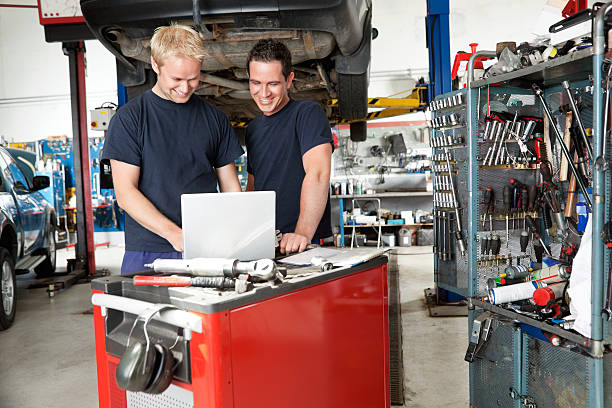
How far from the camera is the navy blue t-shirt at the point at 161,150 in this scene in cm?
160

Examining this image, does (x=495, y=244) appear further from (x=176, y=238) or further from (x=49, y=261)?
(x=49, y=261)

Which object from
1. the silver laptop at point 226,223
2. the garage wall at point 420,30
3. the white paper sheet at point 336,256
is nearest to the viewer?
the silver laptop at point 226,223

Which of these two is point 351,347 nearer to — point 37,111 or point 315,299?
point 315,299

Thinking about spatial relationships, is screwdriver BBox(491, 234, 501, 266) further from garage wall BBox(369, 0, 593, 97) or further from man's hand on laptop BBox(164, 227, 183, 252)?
garage wall BBox(369, 0, 593, 97)

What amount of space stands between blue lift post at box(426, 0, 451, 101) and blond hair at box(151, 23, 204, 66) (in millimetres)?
2960

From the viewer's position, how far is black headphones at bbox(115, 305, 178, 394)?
0.85 meters

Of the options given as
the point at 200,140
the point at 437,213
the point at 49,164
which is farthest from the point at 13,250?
the point at 49,164

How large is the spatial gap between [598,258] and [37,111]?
9883 mm

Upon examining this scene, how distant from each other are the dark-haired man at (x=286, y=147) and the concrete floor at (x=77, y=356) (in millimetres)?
1145

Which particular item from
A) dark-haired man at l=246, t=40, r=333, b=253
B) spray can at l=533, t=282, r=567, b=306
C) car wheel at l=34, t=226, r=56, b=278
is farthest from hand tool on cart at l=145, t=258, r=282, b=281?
car wheel at l=34, t=226, r=56, b=278

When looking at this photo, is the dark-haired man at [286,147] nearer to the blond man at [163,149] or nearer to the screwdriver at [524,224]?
the blond man at [163,149]

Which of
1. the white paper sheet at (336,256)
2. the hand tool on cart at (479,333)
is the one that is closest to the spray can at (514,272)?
the hand tool on cart at (479,333)

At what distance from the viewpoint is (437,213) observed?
3.25m

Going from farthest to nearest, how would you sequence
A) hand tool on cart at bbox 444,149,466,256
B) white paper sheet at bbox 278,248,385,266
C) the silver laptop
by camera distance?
hand tool on cart at bbox 444,149,466,256 → white paper sheet at bbox 278,248,385,266 → the silver laptop
